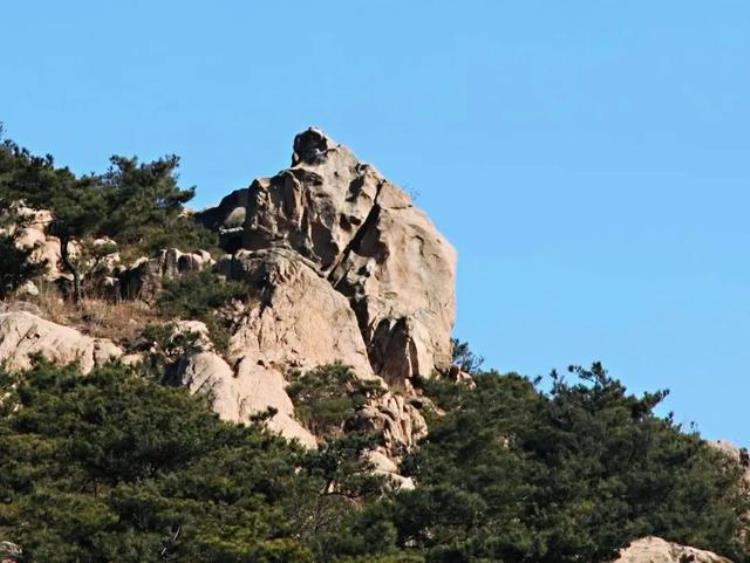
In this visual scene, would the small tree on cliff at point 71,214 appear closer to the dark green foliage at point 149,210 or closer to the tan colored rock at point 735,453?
the dark green foliage at point 149,210

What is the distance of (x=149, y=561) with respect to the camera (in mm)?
34219

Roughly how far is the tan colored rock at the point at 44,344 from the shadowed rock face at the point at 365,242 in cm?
902

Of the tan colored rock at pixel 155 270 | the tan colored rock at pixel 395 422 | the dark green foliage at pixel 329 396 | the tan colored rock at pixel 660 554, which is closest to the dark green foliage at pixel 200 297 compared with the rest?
the tan colored rock at pixel 155 270

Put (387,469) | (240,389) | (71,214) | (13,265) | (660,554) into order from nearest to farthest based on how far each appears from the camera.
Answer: (660,554)
(387,469)
(240,389)
(13,265)
(71,214)

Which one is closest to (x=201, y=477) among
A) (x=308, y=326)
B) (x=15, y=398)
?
(x=15, y=398)

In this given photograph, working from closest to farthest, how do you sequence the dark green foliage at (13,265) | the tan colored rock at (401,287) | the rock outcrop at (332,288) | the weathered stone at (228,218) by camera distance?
the rock outcrop at (332,288) < the dark green foliage at (13,265) < the tan colored rock at (401,287) < the weathered stone at (228,218)

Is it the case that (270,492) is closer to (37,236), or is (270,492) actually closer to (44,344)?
(44,344)

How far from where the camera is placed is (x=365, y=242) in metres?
57.7

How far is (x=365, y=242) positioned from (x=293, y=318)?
20.2ft

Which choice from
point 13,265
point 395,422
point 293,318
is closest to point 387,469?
point 395,422

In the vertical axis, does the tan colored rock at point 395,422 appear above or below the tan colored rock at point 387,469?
above

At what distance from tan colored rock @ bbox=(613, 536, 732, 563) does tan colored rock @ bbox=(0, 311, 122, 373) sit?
12.7 meters

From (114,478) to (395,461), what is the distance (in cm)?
1045

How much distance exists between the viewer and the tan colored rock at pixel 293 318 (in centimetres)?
5144
